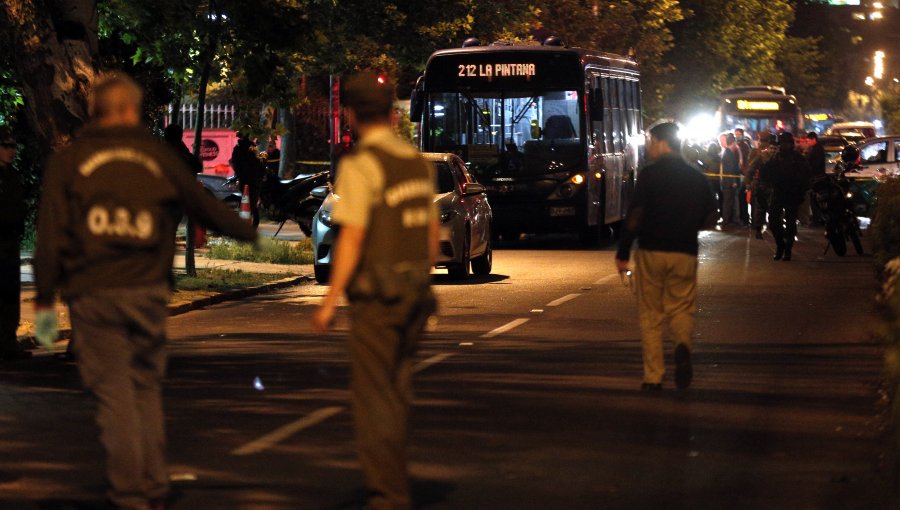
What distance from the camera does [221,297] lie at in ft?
64.6

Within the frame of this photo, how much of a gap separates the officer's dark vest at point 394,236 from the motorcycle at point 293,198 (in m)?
24.1

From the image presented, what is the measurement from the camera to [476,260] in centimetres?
2281

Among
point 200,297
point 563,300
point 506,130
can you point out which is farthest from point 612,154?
point 200,297

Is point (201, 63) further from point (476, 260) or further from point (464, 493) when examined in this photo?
point (464, 493)

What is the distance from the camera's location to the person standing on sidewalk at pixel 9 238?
1252cm

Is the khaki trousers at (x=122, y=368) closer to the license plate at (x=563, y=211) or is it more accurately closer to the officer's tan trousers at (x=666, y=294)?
the officer's tan trousers at (x=666, y=294)

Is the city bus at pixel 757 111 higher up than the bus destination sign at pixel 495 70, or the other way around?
the city bus at pixel 757 111

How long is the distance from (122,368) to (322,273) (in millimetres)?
14762

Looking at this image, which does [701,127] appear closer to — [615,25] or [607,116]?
[615,25]

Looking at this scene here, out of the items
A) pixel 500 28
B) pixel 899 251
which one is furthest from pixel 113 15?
pixel 500 28

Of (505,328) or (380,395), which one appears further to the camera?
(505,328)

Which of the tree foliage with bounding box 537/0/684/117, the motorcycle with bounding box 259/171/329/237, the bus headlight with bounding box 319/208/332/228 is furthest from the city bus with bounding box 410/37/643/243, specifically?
the tree foliage with bounding box 537/0/684/117

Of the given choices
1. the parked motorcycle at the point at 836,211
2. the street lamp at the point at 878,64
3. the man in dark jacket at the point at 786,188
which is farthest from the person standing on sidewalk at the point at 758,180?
the street lamp at the point at 878,64

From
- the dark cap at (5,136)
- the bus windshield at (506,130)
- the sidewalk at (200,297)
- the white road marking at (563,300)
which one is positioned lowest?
the white road marking at (563,300)
